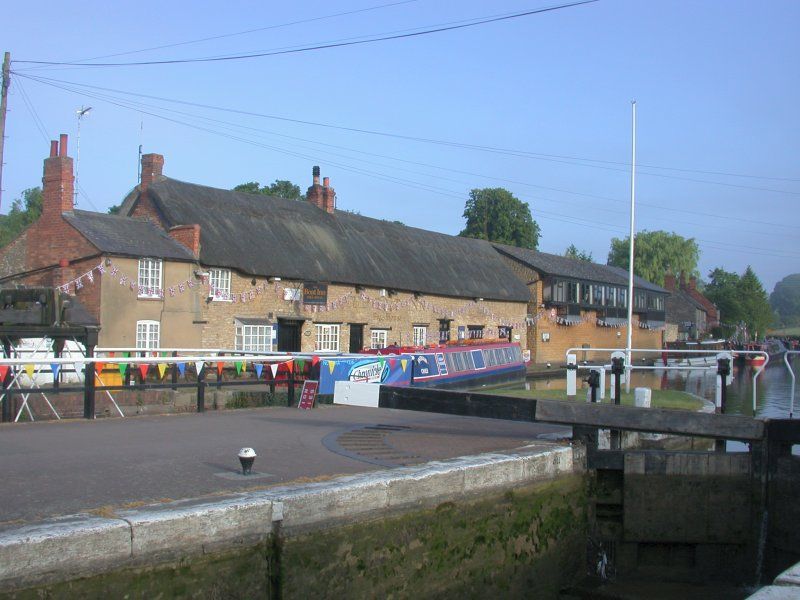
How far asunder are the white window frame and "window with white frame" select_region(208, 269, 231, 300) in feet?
6.51

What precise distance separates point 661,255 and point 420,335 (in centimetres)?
5245

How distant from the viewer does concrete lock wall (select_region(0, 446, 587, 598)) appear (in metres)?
4.74

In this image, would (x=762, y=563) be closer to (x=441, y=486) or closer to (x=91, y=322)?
(x=441, y=486)

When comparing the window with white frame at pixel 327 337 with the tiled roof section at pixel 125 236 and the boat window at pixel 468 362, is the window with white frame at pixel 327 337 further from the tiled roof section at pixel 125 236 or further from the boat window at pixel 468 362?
the boat window at pixel 468 362

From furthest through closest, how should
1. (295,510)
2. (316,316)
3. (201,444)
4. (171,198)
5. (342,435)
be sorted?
(316,316) < (171,198) < (342,435) < (201,444) < (295,510)

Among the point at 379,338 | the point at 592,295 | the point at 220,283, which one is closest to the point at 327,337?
the point at 379,338

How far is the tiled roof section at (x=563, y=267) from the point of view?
167 feet

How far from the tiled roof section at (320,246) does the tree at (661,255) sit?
40508 mm

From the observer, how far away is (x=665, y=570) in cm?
922

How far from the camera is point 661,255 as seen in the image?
85.1m

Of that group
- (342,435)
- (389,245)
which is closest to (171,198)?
(389,245)

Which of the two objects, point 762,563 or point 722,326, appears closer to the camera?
point 762,563

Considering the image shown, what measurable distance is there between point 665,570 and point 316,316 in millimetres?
25473

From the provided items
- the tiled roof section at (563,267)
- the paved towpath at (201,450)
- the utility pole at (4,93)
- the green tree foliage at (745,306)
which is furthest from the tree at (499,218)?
the paved towpath at (201,450)
